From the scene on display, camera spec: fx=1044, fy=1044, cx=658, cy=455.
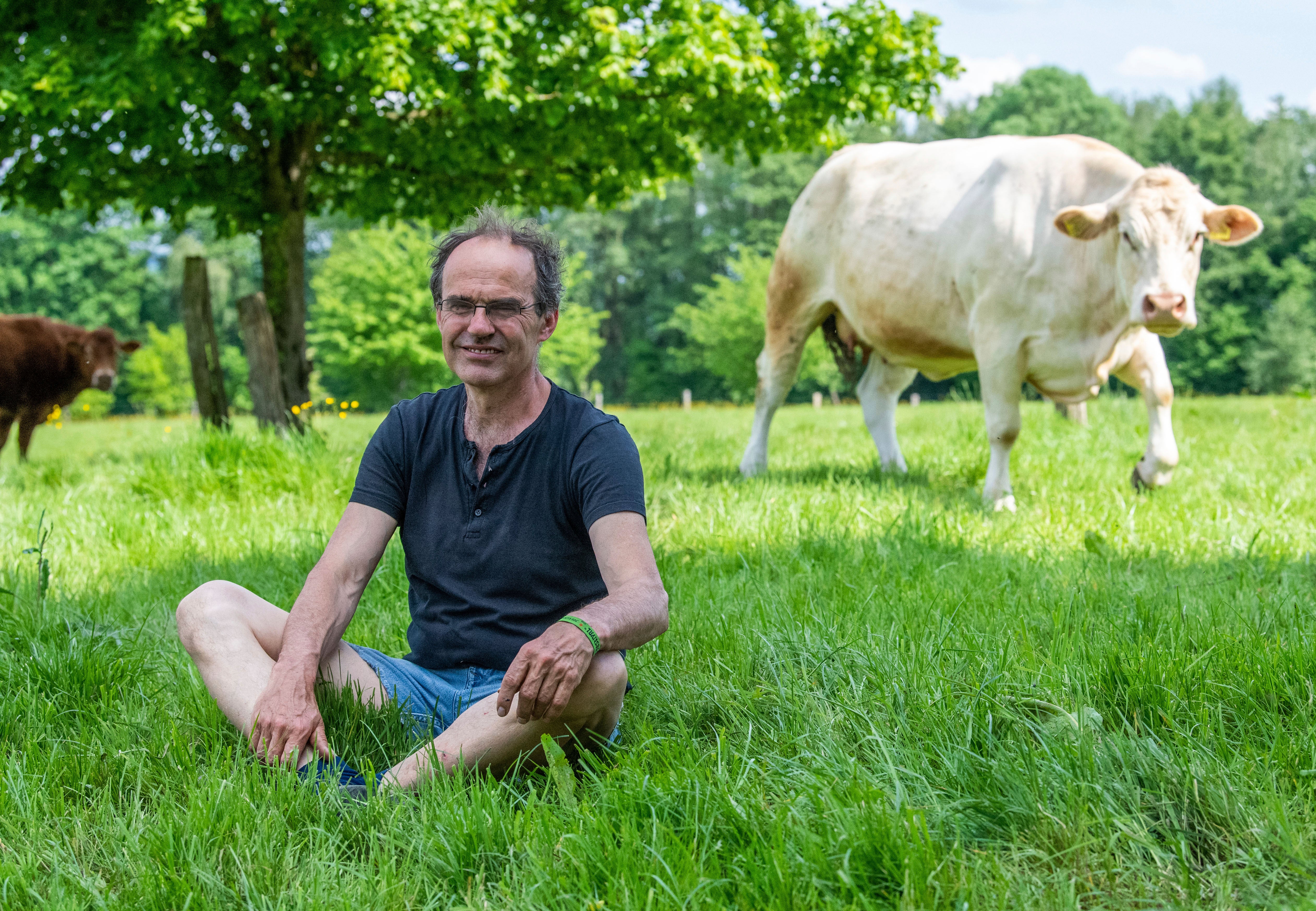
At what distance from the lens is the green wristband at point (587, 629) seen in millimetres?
2328

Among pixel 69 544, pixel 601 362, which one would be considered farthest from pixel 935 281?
pixel 601 362

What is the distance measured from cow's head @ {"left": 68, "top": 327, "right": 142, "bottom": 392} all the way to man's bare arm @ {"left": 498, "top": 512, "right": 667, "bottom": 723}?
1194 centimetres

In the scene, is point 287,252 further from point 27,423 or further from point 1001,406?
point 1001,406

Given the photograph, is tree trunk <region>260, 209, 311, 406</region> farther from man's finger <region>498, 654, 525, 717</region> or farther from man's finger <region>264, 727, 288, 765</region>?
man's finger <region>498, 654, 525, 717</region>

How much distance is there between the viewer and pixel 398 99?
10.1 meters

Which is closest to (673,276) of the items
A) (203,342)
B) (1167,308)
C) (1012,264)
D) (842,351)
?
(203,342)

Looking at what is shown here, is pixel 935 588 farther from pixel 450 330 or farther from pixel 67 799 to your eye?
pixel 67 799

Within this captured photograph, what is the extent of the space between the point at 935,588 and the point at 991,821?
1.84 m

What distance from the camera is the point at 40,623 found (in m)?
3.65

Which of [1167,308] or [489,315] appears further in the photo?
[1167,308]

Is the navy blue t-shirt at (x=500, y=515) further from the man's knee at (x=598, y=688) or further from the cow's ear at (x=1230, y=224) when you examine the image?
the cow's ear at (x=1230, y=224)

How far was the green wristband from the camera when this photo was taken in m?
2.33

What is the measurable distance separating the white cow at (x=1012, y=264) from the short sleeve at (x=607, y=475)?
12.5 feet

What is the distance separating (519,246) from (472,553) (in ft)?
2.74
